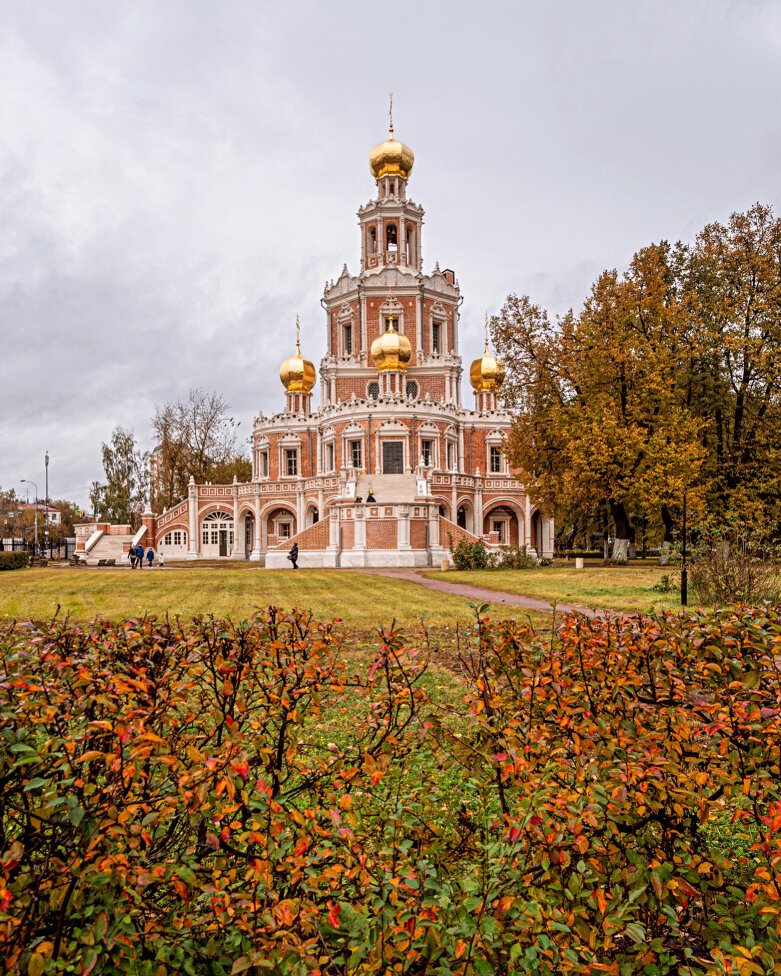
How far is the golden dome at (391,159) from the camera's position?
53.6 meters

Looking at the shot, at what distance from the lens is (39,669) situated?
10.7 ft

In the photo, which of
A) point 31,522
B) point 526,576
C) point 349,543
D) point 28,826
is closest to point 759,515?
point 526,576

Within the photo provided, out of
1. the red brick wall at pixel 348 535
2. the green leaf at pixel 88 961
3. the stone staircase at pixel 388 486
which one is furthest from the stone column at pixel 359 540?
the green leaf at pixel 88 961

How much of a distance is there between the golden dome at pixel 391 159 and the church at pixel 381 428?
4.2 inches

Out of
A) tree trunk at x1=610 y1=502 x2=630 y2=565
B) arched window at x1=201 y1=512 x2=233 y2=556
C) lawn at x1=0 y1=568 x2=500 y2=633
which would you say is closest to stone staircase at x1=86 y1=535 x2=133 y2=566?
arched window at x1=201 y1=512 x2=233 y2=556

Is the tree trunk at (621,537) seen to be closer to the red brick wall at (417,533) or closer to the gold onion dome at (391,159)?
the red brick wall at (417,533)

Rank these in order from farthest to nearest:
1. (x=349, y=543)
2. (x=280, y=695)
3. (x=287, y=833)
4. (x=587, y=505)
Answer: (x=349, y=543) < (x=587, y=505) < (x=280, y=695) < (x=287, y=833)

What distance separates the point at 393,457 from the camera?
4325 centimetres

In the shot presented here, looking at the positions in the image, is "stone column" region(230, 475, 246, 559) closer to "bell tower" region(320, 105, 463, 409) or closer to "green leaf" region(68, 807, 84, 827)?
"bell tower" region(320, 105, 463, 409)

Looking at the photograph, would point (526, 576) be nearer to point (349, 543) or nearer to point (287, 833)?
point (349, 543)

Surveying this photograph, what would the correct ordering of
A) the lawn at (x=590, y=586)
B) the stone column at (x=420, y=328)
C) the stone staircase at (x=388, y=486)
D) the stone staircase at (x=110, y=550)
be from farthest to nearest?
A: the stone column at (x=420, y=328) < the stone staircase at (x=110, y=550) < the stone staircase at (x=388, y=486) < the lawn at (x=590, y=586)

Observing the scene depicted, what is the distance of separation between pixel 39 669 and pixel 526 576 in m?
21.1

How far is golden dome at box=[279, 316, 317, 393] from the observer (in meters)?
55.0

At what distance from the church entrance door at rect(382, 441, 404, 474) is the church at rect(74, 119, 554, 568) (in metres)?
0.07
